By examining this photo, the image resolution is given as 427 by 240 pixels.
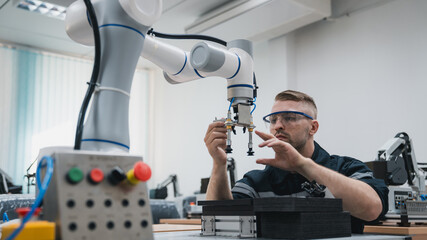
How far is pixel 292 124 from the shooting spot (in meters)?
1.71

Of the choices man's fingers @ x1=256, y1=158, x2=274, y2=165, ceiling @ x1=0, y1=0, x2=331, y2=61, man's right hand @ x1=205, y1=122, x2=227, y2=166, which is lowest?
man's fingers @ x1=256, y1=158, x2=274, y2=165

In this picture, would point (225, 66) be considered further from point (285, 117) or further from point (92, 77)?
point (285, 117)

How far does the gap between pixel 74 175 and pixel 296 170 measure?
837mm

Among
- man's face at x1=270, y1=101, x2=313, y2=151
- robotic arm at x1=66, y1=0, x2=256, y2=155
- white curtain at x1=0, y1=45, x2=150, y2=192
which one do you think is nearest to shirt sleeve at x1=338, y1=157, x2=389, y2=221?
man's face at x1=270, y1=101, x2=313, y2=151

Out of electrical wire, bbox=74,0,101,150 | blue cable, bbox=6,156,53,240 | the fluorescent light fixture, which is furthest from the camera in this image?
the fluorescent light fixture

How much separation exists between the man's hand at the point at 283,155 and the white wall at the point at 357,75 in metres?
2.33

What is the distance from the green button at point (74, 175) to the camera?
2.22ft

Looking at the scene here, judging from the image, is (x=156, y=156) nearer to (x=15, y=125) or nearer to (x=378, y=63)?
(x=15, y=125)

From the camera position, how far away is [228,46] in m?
1.26

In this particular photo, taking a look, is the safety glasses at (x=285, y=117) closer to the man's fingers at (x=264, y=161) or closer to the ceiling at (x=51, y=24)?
the man's fingers at (x=264, y=161)

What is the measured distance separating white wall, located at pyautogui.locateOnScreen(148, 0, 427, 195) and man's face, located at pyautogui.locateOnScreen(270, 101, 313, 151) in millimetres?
1950

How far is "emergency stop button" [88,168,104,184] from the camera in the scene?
0.69 m

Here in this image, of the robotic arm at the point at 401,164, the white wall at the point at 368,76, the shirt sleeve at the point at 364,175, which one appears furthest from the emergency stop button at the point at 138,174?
the white wall at the point at 368,76

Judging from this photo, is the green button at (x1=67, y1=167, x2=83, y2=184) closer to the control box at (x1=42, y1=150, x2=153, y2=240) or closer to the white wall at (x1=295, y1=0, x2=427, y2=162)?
the control box at (x1=42, y1=150, x2=153, y2=240)
